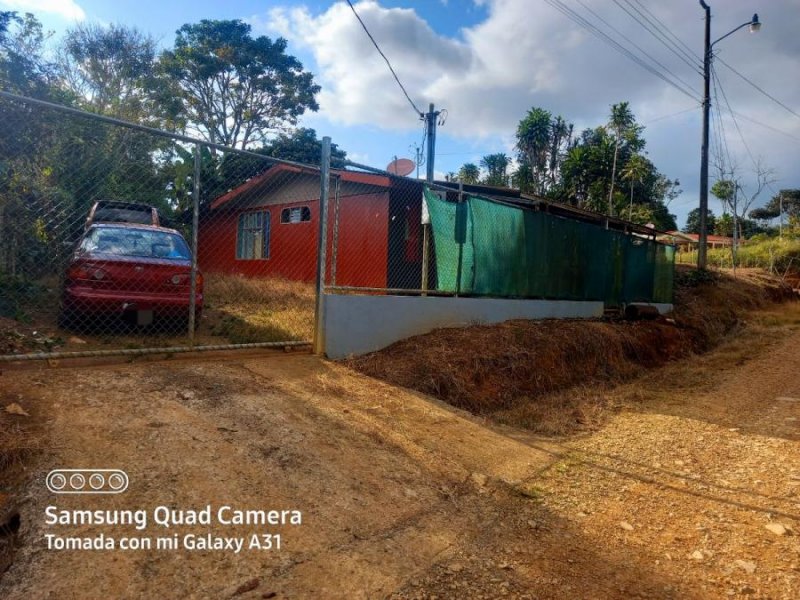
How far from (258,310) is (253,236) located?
28.7 ft

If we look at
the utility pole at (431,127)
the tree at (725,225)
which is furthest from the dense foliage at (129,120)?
the tree at (725,225)

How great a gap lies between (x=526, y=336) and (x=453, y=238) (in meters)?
1.70

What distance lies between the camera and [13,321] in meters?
5.14

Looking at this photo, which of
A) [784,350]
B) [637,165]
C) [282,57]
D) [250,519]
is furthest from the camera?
[637,165]

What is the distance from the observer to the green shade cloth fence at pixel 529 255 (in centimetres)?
721

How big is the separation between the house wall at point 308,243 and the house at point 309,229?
23 millimetres

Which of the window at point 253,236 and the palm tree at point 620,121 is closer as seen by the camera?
the window at point 253,236

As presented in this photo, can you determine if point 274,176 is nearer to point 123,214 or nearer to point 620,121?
point 123,214

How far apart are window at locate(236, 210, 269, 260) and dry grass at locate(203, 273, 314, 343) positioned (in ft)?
16.3

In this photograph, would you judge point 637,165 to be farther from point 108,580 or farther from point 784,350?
point 108,580

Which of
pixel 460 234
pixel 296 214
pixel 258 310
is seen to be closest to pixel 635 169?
pixel 296 214

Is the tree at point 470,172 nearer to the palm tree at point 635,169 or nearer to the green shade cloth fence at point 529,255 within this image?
the palm tree at point 635,169

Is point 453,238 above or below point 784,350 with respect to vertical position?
above

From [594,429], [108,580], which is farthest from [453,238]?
[108,580]
